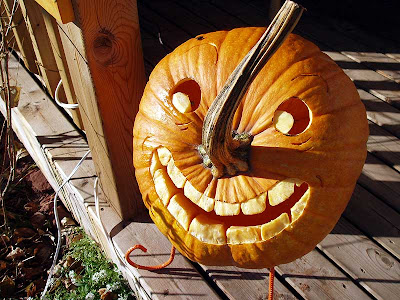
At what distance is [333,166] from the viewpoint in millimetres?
1284

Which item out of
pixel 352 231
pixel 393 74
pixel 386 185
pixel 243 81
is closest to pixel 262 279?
pixel 352 231

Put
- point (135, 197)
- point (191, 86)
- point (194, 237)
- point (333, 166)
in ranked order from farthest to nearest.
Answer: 1. point (135, 197)
2. point (191, 86)
3. point (194, 237)
4. point (333, 166)

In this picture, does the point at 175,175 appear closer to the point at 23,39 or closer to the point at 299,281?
the point at 299,281

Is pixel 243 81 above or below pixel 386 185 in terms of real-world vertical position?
above

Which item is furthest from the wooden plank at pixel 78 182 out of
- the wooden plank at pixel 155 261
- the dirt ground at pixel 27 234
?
the dirt ground at pixel 27 234

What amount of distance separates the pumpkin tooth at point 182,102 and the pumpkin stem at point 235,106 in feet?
0.47

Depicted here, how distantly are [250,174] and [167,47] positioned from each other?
5.76 feet

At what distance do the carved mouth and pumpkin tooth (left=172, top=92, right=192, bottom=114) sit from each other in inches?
5.8

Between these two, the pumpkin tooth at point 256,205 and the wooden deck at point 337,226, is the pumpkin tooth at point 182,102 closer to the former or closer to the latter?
the pumpkin tooth at point 256,205

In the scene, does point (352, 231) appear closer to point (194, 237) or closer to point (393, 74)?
point (194, 237)

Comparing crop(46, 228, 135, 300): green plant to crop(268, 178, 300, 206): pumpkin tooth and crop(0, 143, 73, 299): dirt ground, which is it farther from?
crop(268, 178, 300, 206): pumpkin tooth

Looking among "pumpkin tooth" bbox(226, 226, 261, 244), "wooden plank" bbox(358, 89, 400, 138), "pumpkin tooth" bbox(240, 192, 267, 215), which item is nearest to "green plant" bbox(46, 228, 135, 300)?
"pumpkin tooth" bbox(226, 226, 261, 244)

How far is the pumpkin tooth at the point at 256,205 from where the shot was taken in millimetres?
1283

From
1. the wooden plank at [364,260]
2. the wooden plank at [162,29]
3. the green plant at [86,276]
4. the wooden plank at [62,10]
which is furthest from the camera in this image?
the wooden plank at [162,29]
